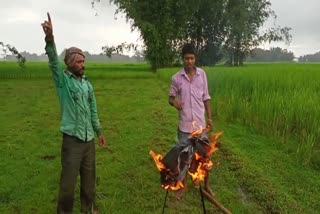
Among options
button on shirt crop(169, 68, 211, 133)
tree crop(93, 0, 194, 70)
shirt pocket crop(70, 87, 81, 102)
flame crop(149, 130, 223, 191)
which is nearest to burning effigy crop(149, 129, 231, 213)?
flame crop(149, 130, 223, 191)

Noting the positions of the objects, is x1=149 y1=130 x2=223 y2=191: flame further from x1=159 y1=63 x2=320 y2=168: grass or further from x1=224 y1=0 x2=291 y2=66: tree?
x1=224 y1=0 x2=291 y2=66: tree

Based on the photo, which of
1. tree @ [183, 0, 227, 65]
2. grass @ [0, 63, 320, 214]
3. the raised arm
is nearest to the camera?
the raised arm

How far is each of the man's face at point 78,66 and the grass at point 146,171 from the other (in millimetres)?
1537

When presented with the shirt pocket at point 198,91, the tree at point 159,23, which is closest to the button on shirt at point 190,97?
the shirt pocket at point 198,91

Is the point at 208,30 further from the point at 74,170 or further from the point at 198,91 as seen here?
the point at 74,170

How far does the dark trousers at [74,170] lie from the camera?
13.0 feet

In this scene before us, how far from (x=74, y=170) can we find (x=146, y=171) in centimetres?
204

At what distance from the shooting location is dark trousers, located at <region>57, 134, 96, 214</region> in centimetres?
397

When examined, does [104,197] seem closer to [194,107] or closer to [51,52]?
[194,107]

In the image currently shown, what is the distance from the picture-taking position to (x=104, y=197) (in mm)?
4918

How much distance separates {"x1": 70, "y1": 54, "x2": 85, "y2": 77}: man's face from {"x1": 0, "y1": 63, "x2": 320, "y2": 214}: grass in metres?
1.54

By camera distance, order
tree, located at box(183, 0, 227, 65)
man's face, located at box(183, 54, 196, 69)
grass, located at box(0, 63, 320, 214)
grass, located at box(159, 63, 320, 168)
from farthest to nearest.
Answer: tree, located at box(183, 0, 227, 65)
grass, located at box(159, 63, 320, 168)
grass, located at box(0, 63, 320, 214)
man's face, located at box(183, 54, 196, 69)

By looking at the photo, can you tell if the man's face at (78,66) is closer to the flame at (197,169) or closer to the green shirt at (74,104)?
the green shirt at (74,104)

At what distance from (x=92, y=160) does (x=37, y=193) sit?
131 cm
